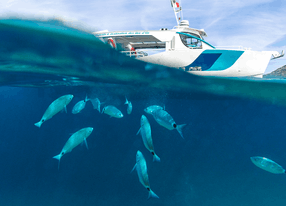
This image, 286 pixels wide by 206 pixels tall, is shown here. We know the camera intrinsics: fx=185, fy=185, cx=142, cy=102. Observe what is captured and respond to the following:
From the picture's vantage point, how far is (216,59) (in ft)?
37.4

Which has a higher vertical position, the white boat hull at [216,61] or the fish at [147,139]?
the white boat hull at [216,61]

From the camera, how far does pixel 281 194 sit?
52.1ft

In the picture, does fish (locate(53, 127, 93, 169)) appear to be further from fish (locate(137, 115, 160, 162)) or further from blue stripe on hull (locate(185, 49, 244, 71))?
blue stripe on hull (locate(185, 49, 244, 71))

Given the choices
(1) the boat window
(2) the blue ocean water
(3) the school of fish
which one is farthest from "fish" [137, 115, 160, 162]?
(1) the boat window

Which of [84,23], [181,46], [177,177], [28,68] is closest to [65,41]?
[84,23]

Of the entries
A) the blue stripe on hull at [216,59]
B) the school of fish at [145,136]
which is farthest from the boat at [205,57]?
the school of fish at [145,136]

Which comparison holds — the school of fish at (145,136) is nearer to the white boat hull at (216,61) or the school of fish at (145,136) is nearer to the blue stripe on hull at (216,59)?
the white boat hull at (216,61)

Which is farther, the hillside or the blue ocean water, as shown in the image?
the hillside

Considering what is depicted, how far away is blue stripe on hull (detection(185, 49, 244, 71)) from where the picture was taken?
11.3 meters

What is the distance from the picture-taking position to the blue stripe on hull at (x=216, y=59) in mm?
11266

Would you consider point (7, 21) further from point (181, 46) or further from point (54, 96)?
point (54, 96)

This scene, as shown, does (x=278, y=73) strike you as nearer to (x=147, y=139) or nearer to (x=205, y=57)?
(x=205, y=57)

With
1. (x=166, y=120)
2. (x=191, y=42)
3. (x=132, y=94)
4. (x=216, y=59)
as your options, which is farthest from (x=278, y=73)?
(x=166, y=120)

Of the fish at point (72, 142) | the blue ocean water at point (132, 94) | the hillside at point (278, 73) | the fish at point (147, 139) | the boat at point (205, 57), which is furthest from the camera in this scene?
the hillside at point (278, 73)
